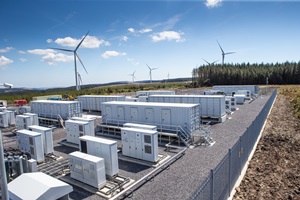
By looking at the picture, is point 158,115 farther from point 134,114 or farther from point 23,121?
point 23,121

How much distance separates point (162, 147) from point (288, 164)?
9.69 meters

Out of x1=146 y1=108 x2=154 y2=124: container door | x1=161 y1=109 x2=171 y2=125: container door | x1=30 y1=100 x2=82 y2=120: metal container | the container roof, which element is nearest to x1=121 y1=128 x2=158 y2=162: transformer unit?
x1=161 y1=109 x2=171 y2=125: container door

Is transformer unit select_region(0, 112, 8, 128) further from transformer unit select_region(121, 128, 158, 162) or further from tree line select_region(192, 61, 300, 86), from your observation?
tree line select_region(192, 61, 300, 86)

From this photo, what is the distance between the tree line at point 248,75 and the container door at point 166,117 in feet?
314

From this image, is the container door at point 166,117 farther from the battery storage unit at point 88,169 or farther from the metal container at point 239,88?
the metal container at point 239,88

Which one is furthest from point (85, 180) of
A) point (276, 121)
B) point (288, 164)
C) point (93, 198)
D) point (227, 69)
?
point (227, 69)

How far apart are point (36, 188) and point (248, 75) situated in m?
115

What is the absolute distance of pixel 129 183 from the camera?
42.1 feet

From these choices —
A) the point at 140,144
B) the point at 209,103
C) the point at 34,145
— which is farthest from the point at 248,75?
the point at 34,145

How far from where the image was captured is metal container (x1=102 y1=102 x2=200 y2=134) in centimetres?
2111

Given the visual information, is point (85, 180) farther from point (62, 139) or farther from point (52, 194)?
point (62, 139)

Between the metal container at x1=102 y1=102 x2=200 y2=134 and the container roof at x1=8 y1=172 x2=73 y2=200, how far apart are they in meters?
13.6

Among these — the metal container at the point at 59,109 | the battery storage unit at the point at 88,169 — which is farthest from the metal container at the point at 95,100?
the battery storage unit at the point at 88,169

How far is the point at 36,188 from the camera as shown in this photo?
8.23 meters
